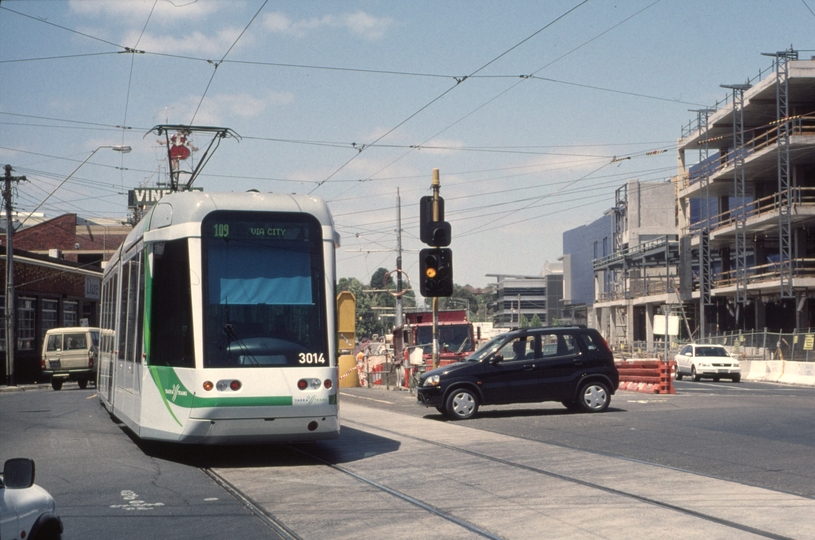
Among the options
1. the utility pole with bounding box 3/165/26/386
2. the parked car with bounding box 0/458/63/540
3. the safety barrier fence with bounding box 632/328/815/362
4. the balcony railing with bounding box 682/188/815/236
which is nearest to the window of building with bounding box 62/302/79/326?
the utility pole with bounding box 3/165/26/386

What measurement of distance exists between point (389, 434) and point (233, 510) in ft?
23.2

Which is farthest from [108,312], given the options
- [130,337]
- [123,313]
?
[130,337]

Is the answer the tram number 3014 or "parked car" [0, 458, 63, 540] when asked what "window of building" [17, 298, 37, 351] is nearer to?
the tram number 3014

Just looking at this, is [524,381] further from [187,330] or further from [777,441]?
[187,330]

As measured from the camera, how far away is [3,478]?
4348 millimetres

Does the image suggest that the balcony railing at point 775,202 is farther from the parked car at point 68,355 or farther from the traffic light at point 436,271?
the traffic light at point 436,271

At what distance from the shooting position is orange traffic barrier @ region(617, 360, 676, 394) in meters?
27.0

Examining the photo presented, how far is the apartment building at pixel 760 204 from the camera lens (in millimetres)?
46719

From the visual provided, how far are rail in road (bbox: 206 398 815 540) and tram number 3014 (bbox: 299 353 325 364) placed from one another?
4.07 ft

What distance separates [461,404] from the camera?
61.6 feet

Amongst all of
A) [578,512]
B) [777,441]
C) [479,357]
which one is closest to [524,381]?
[479,357]

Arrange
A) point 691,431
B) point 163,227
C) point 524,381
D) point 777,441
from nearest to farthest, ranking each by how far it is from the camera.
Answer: point 163,227
point 777,441
point 691,431
point 524,381

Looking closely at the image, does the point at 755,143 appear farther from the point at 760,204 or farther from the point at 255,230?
the point at 255,230

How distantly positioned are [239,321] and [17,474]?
7069mm
